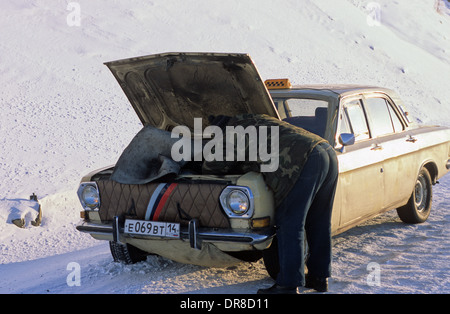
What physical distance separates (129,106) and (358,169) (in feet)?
29.5

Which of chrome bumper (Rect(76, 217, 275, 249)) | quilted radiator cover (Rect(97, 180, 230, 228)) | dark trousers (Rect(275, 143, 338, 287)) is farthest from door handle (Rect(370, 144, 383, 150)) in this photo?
quilted radiator cover (Rect(97, 180, 230, 228))

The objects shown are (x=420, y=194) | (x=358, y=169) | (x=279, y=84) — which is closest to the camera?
(x=358, y=169)

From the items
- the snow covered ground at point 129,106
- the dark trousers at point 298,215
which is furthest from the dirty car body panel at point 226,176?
the snow covered ground at point 129,106

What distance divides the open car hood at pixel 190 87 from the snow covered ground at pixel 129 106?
4.84 ft

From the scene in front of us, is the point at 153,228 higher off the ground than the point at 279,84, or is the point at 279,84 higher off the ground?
the point at 279,84

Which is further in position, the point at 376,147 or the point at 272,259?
the point at 376,147

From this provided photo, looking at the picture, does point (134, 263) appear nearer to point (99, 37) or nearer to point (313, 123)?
point (313, 123)

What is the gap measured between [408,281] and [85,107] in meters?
9.50

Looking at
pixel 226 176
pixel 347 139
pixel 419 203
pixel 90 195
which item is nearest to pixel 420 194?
pixel 419 203

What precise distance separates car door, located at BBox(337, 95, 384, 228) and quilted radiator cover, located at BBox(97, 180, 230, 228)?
1.39 metres

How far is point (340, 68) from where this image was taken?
19.3 meters

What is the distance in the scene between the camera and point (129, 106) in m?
13.3

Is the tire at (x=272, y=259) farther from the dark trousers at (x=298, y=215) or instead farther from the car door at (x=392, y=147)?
the car door at (x=392, y=147)

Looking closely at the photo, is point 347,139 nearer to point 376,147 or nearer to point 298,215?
point 376,147
